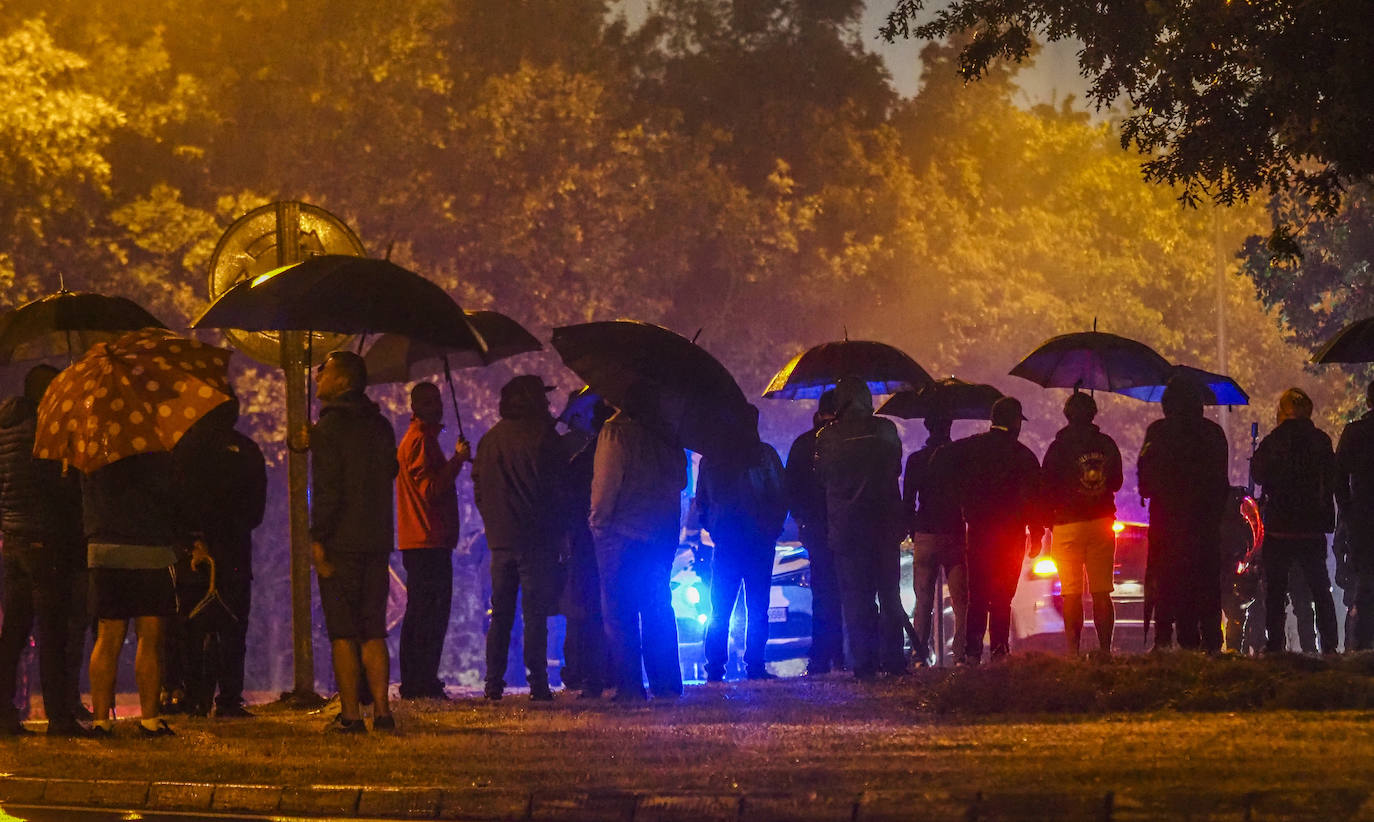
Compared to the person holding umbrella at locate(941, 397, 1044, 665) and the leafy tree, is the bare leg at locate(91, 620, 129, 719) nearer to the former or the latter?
the person holding umbrella at locate(941, 397, 1044, 665)

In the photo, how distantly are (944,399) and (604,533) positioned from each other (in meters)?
4.97

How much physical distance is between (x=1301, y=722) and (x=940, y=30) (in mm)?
7087

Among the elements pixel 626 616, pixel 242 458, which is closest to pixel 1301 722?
pixel 626 616

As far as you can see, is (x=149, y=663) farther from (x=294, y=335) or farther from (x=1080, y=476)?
(x=1080, y=476)

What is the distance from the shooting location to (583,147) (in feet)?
101

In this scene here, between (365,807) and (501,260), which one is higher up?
(501,260)

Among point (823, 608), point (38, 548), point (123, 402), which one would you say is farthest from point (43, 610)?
point (823, 608)

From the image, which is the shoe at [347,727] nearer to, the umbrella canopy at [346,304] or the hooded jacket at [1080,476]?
the umbrella canopy at [346,304]

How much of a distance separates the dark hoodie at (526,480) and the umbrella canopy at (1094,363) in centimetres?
414

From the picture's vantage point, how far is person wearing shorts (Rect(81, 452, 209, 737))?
35.2 ft

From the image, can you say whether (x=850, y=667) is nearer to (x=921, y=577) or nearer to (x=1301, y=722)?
(x=921, y=577)

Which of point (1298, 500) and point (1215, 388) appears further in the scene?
point (1215, 388)

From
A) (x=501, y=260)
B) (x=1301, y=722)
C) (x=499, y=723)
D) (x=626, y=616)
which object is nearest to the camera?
(x=1301, y=722)

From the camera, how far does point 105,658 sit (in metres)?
10.9
